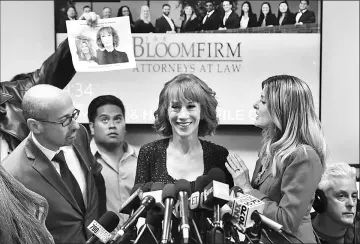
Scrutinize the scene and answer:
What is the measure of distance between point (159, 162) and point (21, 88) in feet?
3.50

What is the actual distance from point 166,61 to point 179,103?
1940 millimetres

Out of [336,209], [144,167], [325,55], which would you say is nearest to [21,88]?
[144,167]

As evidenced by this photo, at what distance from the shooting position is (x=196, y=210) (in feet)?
6.73

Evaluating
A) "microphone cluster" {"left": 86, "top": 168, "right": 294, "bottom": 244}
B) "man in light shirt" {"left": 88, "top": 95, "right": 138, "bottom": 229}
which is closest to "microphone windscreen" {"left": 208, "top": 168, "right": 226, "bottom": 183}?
Answer: "microphone cluster" {"left": 86, "top": 168, "right": 294, "bottom": 244}

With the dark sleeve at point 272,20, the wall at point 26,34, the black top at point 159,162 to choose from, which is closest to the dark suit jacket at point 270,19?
the dark sleeve at point 272,20

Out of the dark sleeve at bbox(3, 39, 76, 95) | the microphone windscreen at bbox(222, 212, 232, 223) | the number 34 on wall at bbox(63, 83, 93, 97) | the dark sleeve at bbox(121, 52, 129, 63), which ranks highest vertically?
the dark sleeve at bbox(121, 52, 129, 63)

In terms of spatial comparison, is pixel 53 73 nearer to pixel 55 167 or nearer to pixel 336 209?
pixel 55 167

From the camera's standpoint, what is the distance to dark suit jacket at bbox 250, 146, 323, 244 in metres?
2.30

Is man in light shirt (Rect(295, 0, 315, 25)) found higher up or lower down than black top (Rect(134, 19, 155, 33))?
higher up

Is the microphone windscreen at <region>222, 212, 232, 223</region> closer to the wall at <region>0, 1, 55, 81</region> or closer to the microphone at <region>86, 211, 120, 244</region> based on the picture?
the microphone at <region>86, 211, 120, 244</region>

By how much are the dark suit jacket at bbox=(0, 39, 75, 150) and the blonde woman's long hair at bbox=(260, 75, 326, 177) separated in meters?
1.24

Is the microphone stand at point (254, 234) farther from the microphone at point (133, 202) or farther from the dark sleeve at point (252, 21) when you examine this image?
the dark sleeve at point (252, 21)

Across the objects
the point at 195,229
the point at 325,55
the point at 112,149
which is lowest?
the point at 112,149

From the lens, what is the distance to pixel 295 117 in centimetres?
244
